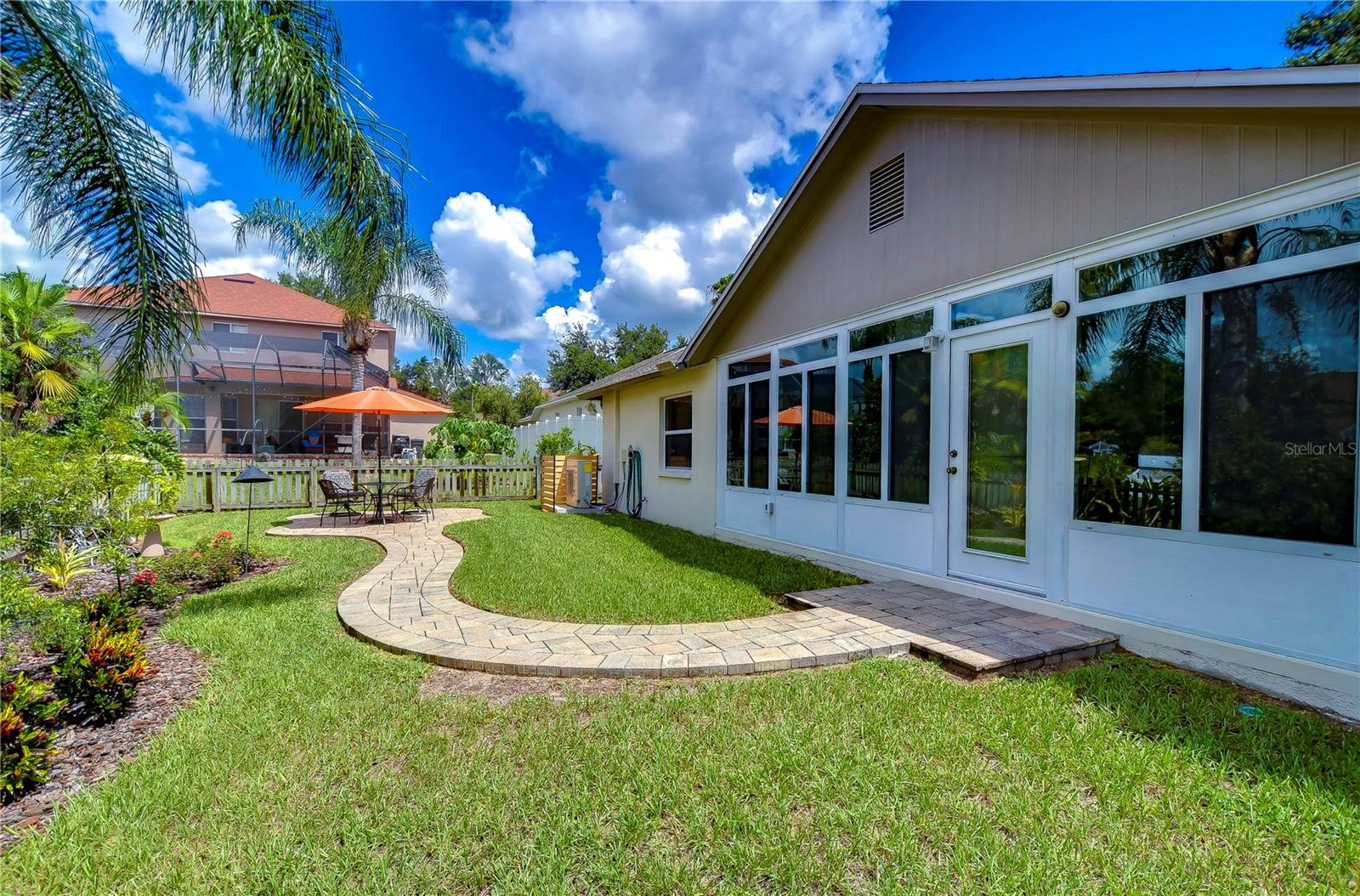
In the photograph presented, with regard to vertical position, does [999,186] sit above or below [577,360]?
below

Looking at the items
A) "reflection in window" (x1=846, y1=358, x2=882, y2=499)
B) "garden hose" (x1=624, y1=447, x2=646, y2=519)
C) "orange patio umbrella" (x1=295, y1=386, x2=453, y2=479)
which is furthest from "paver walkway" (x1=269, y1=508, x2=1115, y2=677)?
"garden hose" (x1=624, y1=447, x2=646, y2=519)

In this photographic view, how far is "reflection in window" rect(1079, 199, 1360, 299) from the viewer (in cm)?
319

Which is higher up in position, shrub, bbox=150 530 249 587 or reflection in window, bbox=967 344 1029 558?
reflection in window, bbox=967 344 1029 558

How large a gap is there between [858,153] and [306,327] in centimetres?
2505

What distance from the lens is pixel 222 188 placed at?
596cm

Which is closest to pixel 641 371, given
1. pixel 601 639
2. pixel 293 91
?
pixel 293 91

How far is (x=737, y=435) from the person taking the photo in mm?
8602

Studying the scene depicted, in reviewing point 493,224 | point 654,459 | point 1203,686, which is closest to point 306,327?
point 493,224

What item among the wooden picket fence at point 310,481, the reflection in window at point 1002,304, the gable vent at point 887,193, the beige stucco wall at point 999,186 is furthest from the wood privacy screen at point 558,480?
the reflection in window at point 1002,304

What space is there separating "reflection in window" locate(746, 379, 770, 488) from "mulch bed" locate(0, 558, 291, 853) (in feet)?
20.6

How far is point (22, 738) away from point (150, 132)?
4.76 meters

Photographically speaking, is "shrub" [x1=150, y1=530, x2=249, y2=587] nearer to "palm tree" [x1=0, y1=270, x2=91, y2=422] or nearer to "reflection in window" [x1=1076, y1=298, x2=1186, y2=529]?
"palm tree" [x1=0, y1=270, x2=91, y2=422]

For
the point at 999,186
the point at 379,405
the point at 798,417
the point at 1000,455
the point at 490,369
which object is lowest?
the point at 1000,455

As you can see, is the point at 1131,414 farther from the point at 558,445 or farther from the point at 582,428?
the point at 582,428
